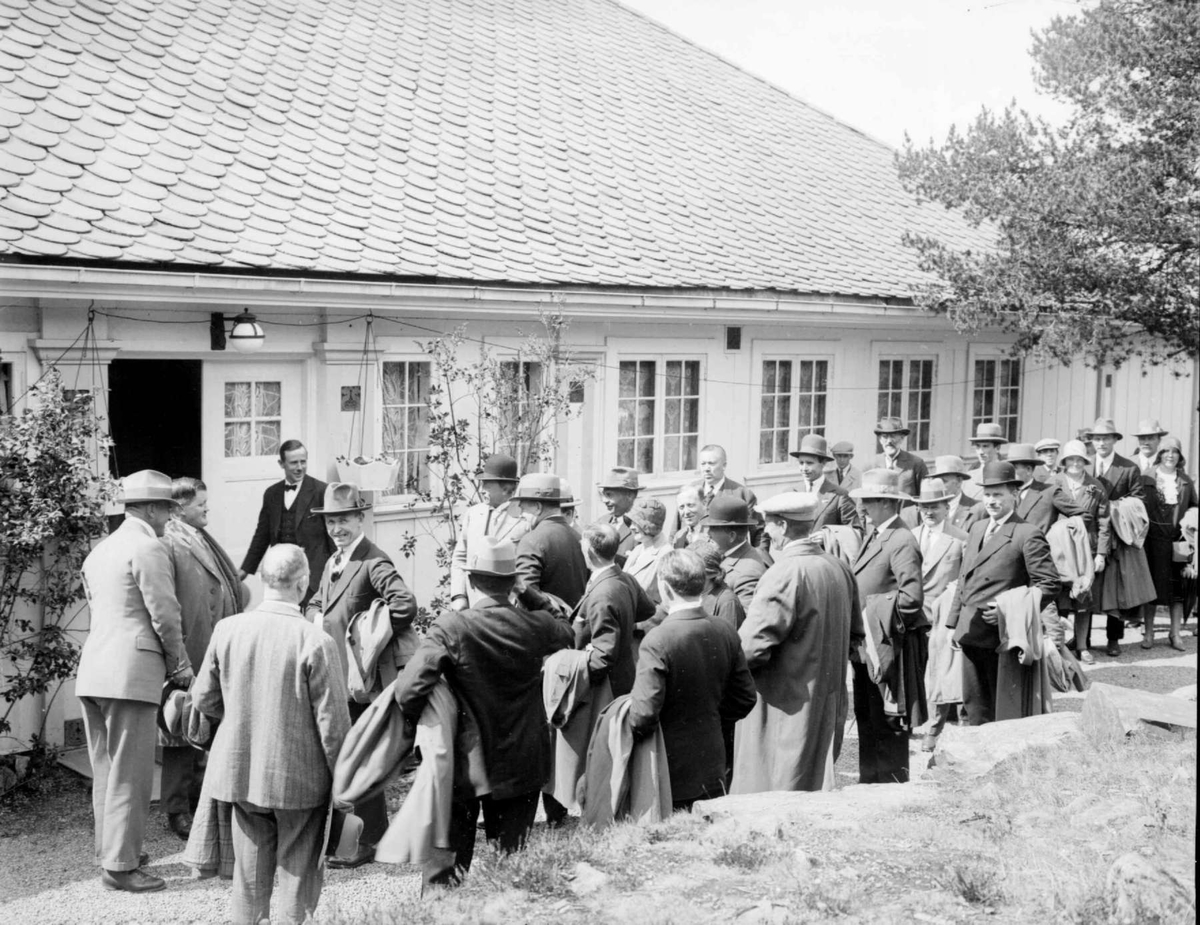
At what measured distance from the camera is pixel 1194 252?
504 inches

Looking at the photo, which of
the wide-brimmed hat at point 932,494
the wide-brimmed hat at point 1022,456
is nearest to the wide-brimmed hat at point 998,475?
the wide-brimmed hat at point 932,494

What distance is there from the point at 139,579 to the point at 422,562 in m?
4.65

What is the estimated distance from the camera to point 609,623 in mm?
6434

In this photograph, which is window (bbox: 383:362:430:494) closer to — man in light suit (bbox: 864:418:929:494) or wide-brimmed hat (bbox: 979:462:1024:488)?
A: man in light suit (bbox: 864:418:929:494)

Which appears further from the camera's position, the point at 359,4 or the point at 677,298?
the point at 359,4

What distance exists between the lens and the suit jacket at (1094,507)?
11.6 meters

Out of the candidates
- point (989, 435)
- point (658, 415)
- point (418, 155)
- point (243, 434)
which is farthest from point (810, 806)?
point (418, 155)

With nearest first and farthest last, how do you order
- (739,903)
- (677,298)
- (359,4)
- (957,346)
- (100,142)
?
(739,903) < (100,142) < (677,298) < (359,4) < (957,346)

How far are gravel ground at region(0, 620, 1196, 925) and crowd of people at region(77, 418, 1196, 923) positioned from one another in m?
0.16

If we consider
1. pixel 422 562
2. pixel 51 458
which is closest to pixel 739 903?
pixel 51 458

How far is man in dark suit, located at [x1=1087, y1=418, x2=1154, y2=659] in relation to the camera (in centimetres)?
1183

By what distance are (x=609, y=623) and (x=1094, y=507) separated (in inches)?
270

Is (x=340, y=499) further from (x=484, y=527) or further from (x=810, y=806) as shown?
(x=810, y=806)

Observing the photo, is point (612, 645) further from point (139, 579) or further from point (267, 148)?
point (267, 148)
